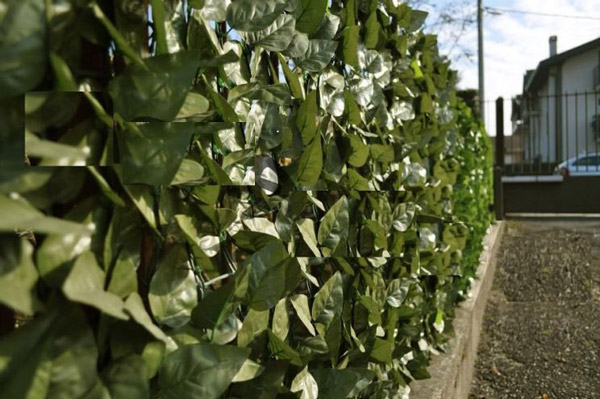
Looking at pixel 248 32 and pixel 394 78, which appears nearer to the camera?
pixel 248 32

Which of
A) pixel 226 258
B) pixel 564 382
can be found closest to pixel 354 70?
pixel 226 258

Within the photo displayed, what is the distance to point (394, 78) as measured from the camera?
98.8 inches

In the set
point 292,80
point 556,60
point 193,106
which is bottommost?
point 193,106

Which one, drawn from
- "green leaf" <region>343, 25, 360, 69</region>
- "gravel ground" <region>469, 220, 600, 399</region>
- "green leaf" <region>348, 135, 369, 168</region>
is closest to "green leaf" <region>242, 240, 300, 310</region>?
"green leaf" <region>348, 135, 369, 168</region>

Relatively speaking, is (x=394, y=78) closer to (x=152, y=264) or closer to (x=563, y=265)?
(x=152, y=264)

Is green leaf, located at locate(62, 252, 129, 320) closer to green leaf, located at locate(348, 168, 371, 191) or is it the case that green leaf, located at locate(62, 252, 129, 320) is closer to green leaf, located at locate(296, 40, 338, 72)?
green leaf, located at locate(296, 40, 338, 72)

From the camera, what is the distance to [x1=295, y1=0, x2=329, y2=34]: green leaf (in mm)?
1342

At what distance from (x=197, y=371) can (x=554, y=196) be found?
10.6m

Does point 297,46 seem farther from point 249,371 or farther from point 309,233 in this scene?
point 249,371

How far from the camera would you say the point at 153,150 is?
2.68 feet

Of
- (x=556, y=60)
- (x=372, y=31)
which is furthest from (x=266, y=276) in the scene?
(x=556, y=60)

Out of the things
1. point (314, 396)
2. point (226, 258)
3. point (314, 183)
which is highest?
point (314, 183)

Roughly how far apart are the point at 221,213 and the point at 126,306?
33 centimetres

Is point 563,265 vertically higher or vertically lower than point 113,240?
lower
